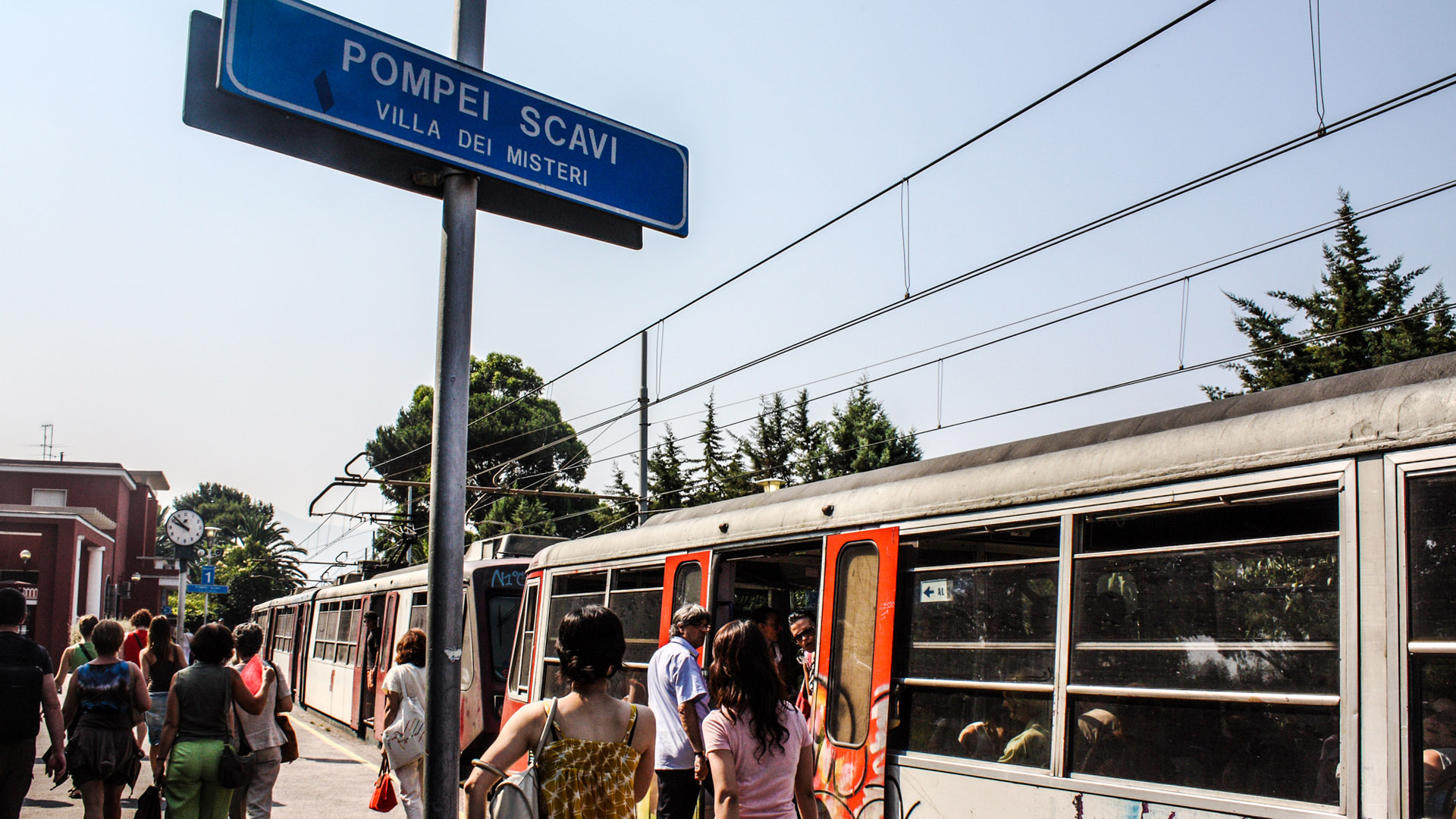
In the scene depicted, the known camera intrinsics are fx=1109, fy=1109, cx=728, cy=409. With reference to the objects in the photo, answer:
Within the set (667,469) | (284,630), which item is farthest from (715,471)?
(284,630)

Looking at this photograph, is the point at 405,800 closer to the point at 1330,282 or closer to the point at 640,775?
the point at 640,775

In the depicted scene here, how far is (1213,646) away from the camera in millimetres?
4012

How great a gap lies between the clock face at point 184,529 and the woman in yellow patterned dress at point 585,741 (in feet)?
56.5

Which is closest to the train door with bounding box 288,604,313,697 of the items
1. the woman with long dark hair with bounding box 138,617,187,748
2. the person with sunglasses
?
the woman with long dark hair with bounding box 138,617,187,748

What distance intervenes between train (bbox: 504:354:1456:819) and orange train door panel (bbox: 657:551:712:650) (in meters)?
1.07

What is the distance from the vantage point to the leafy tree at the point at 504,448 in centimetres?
4377

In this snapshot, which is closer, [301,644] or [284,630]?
[301,644]

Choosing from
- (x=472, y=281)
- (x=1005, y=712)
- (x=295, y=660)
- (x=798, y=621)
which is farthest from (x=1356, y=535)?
(x=295, y=660)

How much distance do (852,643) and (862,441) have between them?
1476 inches

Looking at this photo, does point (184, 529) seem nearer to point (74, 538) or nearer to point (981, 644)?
point (981, 644)

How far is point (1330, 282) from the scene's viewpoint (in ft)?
89.1

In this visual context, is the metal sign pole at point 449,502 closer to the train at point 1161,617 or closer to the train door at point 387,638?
the train at point 1161,617

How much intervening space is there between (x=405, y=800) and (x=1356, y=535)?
6.62m

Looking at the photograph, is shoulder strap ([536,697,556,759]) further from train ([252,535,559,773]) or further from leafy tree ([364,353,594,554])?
leafy tree ([364,353,594,554])
